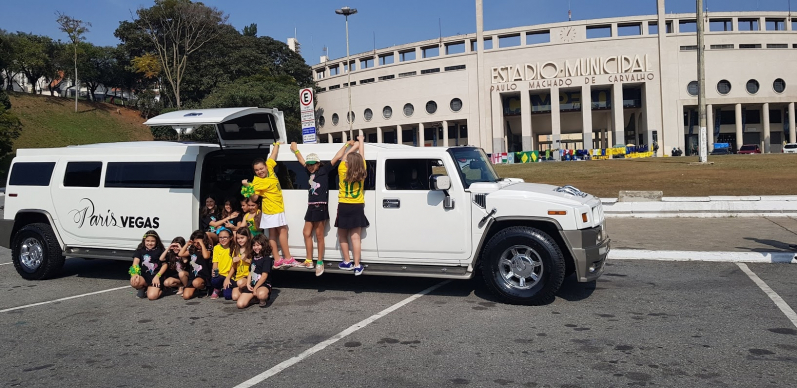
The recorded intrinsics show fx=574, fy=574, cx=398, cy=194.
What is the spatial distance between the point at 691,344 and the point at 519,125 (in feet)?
217

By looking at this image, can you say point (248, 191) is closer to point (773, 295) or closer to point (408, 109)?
point (773, 295)

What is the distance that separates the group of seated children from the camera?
6.82 meters

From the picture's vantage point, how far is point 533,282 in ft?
21.3

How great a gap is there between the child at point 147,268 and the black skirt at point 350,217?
7.96 ft

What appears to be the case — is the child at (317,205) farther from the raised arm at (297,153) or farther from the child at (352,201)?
the child at (352,201)

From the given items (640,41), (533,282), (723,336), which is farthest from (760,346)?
(640,41)

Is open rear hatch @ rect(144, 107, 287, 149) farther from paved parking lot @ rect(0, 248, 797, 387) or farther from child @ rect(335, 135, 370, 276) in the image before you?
paved parking lot @ rect(0, 248, 797, 387)

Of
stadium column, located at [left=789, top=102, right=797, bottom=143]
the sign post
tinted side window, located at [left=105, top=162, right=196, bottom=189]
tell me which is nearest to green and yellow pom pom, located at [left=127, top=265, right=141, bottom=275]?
tinted side window, located at [left=105, top=162, right=196, bottom=189]

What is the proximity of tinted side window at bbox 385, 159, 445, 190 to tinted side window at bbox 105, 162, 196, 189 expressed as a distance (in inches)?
113

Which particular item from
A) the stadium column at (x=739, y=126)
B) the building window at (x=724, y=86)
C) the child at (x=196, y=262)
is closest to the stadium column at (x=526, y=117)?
the building window at (x=724, y=86)

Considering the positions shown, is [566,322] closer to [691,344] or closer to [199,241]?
[691,344]

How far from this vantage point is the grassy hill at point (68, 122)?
56.9 m

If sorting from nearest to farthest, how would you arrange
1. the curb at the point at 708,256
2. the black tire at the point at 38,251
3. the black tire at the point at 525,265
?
the black tire at the point at 525,265 < the black tire at the point at 38,251 < the curb at the point at 708,256

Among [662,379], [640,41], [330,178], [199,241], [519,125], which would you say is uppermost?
[640,41]
